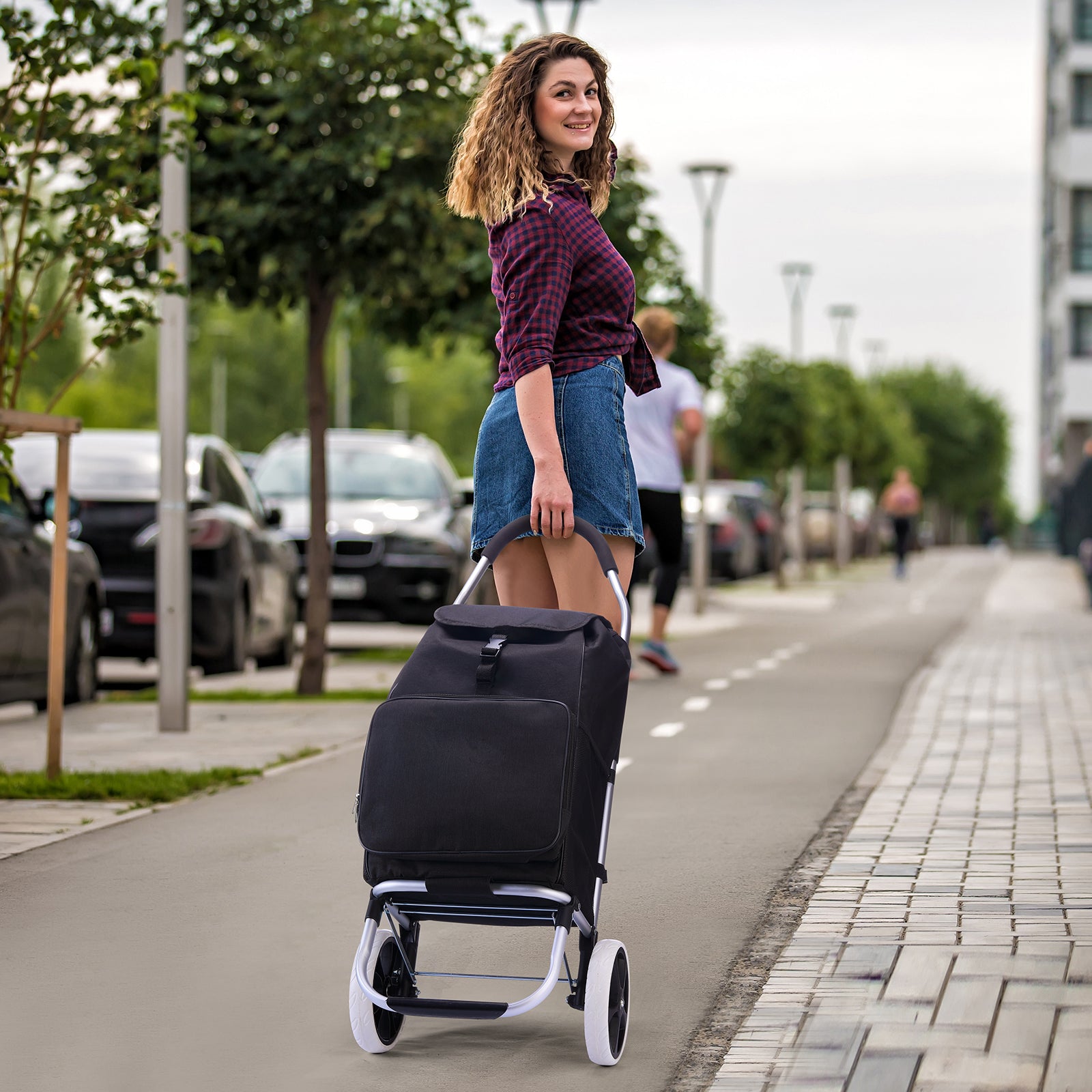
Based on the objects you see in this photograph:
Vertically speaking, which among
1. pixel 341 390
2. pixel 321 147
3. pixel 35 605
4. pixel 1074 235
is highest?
pixel 1074 235

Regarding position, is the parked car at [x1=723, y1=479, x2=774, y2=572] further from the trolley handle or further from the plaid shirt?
the trolley handle

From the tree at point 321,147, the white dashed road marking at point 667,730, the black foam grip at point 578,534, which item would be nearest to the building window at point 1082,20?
the tree at point 321,147

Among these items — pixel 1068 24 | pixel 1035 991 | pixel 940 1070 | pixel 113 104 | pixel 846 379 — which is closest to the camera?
pixel 940 1070

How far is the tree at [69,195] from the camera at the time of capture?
7.84m

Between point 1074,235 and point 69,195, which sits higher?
point 1074,235

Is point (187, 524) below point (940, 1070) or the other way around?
the other way around

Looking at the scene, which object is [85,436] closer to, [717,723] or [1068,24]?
[717,723]

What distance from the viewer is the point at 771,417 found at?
Answer: 3488cm

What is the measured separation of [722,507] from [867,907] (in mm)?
26409

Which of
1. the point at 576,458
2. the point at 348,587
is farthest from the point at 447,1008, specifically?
the point at 348,587

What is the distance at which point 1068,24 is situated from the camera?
56.6m

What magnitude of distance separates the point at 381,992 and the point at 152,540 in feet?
28.1

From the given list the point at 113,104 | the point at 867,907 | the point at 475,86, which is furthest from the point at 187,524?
the point at 867,907

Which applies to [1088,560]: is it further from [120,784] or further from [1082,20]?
[1082,20]
